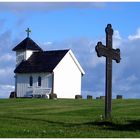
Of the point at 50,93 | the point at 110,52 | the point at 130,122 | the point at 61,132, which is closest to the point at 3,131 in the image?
the point at 61,132

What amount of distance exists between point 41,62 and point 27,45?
14.4 ft

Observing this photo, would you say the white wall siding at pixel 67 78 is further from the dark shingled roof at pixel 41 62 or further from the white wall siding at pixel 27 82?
the white wall siding at pixel 27 82

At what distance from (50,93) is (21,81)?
6307 millimetres

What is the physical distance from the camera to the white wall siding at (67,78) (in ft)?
229

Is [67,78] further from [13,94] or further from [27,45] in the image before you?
[27,45]

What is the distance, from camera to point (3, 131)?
16.6 metres

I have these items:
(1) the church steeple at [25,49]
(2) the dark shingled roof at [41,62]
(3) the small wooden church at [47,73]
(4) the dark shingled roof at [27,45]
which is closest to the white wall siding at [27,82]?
(3) the small wooden church at [47,73]

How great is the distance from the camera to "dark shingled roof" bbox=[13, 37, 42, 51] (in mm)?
74875

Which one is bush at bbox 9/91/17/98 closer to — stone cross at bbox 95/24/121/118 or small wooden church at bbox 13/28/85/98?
small wooden church at bbox 13/28/85/98

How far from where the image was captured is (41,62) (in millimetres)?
71938

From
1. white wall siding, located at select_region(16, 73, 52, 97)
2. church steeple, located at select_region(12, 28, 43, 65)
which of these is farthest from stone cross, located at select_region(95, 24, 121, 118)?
church steeple, located at select_region(12, 28, 43, 65)

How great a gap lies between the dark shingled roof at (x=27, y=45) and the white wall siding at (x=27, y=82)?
13.0 ft

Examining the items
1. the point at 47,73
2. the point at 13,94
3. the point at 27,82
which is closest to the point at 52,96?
the point at 47,73

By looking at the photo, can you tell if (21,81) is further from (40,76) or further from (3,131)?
(3,131)
